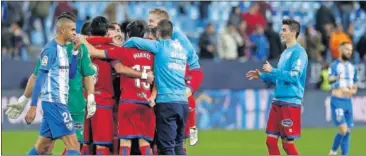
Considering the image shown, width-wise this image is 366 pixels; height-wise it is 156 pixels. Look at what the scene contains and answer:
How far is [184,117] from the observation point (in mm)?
13812

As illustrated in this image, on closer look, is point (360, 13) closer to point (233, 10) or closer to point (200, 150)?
point (233, 10)

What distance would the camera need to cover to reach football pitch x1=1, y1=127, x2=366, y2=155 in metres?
19.5

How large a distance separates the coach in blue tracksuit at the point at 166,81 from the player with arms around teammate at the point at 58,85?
0.94m

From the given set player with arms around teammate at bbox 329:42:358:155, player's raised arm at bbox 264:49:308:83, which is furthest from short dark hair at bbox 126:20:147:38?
player with arms around teammate at bbox 329:42:358:155

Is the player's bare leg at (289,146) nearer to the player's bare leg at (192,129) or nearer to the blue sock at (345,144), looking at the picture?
the player's bare leg at (192,129)

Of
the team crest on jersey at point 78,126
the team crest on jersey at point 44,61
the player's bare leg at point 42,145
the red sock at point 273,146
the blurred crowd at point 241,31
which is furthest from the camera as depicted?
the blurred crowd at point 241,31

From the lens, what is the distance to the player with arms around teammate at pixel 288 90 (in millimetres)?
15148

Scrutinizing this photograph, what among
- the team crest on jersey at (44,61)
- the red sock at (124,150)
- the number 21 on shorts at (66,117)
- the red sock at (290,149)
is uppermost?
the team crest on jersey at (44,61)

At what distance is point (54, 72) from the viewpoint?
12789 mm

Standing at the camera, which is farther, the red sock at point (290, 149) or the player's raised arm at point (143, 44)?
the red sock at point (290, 149)

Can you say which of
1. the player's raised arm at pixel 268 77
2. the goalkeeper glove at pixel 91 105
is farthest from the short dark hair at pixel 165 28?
the player's raised arm at pixel 268 77

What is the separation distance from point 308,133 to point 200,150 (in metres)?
5.69

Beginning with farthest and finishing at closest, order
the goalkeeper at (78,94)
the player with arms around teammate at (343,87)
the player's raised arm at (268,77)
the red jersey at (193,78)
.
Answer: the player with arms around teammate at (343,87) → the player's raised arm at (268,77) → the red jersey at (193,78) → the goalkeeper at (78,94)

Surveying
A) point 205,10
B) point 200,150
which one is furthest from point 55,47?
point 205,10
